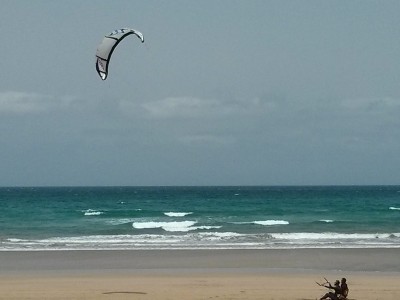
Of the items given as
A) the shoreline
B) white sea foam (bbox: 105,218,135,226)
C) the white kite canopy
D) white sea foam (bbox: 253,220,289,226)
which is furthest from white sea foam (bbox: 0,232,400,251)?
the white kite canopy

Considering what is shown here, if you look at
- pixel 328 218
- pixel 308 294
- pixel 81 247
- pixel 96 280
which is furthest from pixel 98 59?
pixel 328 218

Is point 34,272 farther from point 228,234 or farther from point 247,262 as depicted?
point 228,234

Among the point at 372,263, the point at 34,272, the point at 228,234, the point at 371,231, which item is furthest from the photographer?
the point at 371,231

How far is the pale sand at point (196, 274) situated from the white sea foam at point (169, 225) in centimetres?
1267

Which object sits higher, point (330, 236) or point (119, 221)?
Answer: point (119, 221)

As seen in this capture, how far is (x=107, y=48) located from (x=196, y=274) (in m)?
5.60

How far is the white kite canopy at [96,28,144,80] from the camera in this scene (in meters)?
14.1

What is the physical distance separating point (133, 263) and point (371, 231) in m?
16.5

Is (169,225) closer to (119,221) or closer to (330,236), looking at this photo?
(119,221)

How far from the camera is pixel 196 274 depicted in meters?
16.3

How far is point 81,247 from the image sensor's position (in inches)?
915

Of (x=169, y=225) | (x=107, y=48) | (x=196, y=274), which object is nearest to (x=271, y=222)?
(x=169, y=225)

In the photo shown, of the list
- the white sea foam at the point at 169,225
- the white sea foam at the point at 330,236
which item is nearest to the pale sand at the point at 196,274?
the white sea foam at the point at 330,236

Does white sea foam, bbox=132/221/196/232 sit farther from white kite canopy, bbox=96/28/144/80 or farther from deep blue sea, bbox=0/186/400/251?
white kite canopy, bbox=96/28/144/80
